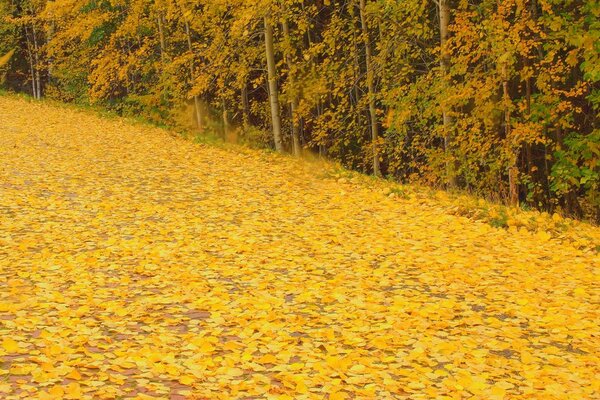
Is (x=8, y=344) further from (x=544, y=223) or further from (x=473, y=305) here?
(x=544, y=223)

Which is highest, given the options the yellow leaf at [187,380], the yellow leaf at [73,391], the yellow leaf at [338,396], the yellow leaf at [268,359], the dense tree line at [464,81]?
the dense tree line at [464,81]

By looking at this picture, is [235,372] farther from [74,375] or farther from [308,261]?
[308,261]

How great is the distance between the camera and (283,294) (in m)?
7.70

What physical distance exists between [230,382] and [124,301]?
2340 millimetres

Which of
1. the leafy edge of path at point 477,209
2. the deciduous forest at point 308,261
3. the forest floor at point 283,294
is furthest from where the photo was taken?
the leafy edge of path at point 477,209

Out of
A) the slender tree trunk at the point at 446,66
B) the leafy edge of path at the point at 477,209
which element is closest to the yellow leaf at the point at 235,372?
the leafy edge of path at the point at 477,209

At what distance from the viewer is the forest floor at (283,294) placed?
217 inches

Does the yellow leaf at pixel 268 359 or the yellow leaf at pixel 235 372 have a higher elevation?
the yellow leaf at pixel 235 372

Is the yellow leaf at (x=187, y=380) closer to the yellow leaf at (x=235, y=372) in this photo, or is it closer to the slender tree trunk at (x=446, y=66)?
the yellow leaf at (x=235, y=372)

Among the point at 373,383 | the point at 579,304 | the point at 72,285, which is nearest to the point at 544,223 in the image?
the point at 579,304

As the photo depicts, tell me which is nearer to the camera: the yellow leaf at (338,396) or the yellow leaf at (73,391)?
the yellow leaf at (73,391)

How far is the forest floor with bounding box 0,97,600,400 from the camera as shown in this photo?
18.1 ft

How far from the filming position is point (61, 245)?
937 cm

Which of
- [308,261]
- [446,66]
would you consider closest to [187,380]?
[308,261]
